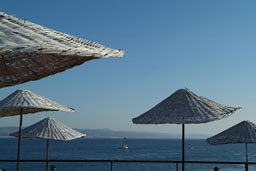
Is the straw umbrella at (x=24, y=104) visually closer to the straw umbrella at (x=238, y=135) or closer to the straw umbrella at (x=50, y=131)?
the straw umbrella at (x=50, y=131)

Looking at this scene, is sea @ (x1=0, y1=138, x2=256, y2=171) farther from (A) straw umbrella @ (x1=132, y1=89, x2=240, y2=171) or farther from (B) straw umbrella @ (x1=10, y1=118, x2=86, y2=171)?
(A) straw umbrella @ (x1=132, y1=89, x2=240, y2=171)

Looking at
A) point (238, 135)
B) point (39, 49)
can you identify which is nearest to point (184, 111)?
point (238, 135)

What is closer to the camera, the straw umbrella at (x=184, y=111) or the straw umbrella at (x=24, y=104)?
the straw umbrella at (x=184, y=111)

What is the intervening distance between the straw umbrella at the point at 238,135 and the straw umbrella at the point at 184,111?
212 centimetres

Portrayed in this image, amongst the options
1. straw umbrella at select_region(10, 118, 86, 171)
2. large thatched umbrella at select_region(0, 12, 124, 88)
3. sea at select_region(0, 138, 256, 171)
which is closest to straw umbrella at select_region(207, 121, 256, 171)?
straw umbrella at select_region(10, 118, 86, 171)

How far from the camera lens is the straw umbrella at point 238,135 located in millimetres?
9242

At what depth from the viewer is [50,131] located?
33.4 feet

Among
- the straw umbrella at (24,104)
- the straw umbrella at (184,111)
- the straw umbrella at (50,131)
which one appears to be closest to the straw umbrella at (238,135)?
the straw umbrella at (184,111)

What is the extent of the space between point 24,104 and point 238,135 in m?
4.44

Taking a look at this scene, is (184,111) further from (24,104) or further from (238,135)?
(238,135)

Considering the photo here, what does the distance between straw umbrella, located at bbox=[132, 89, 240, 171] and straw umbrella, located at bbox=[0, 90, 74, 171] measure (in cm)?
158

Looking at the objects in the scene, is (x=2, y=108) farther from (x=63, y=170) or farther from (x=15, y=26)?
(x=63, y=170)

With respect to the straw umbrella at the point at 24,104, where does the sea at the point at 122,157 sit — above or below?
below

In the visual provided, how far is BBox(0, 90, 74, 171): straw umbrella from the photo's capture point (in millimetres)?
7461
